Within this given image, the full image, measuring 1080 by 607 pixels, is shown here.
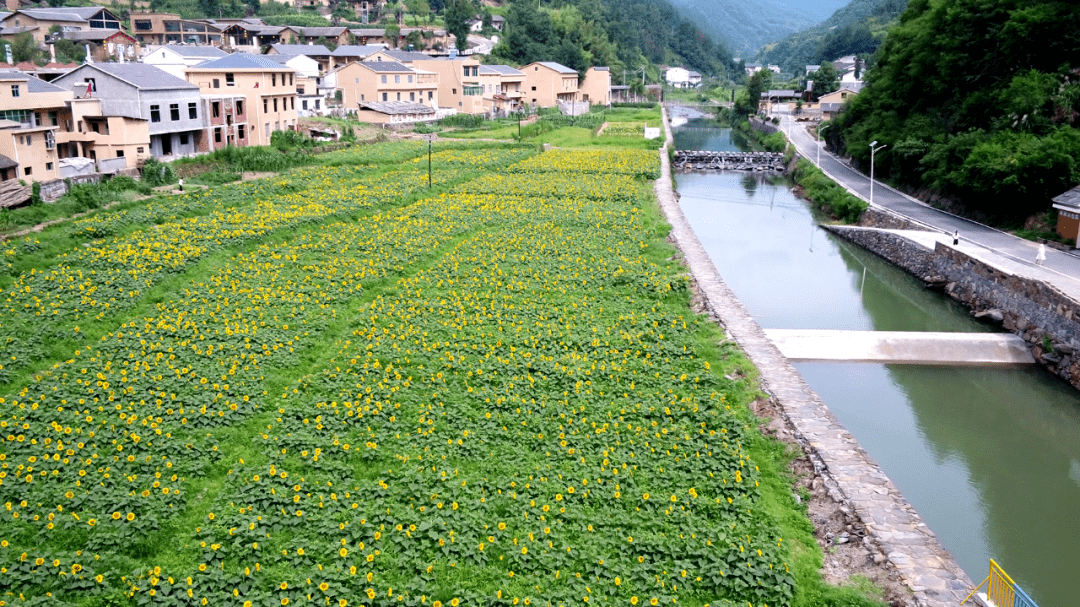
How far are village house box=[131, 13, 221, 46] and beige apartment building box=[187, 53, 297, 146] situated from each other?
38.9 m

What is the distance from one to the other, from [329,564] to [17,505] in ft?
13.2

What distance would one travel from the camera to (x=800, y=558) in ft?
28.8

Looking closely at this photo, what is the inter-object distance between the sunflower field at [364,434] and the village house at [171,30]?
64.5 m

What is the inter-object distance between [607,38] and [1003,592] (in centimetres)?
11558

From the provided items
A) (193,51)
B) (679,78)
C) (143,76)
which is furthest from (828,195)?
(679,78)

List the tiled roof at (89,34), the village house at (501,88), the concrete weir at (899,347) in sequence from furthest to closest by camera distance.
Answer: the village house at (501,88) → the tiled roof at (89,34) → the concrete weir at (899,347)

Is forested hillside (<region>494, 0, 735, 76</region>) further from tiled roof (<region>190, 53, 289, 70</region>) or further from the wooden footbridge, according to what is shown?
tiled roof (<region>190, 53, 289, 70</region>)

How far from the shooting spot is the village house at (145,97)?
32.7 metres

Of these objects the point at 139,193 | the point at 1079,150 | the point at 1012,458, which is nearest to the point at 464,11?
the point at 139,193

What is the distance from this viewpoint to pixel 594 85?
92.6m

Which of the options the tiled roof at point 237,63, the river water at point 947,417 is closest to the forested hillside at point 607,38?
the tiled roof at point 237,63

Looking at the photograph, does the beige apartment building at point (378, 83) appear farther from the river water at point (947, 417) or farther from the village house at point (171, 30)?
the river water at point (947, 417)

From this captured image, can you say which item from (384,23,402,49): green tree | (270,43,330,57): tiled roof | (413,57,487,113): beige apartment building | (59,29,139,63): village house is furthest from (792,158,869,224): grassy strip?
(384,23,402,49): green tree

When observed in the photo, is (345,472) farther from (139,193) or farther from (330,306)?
(139,193)
